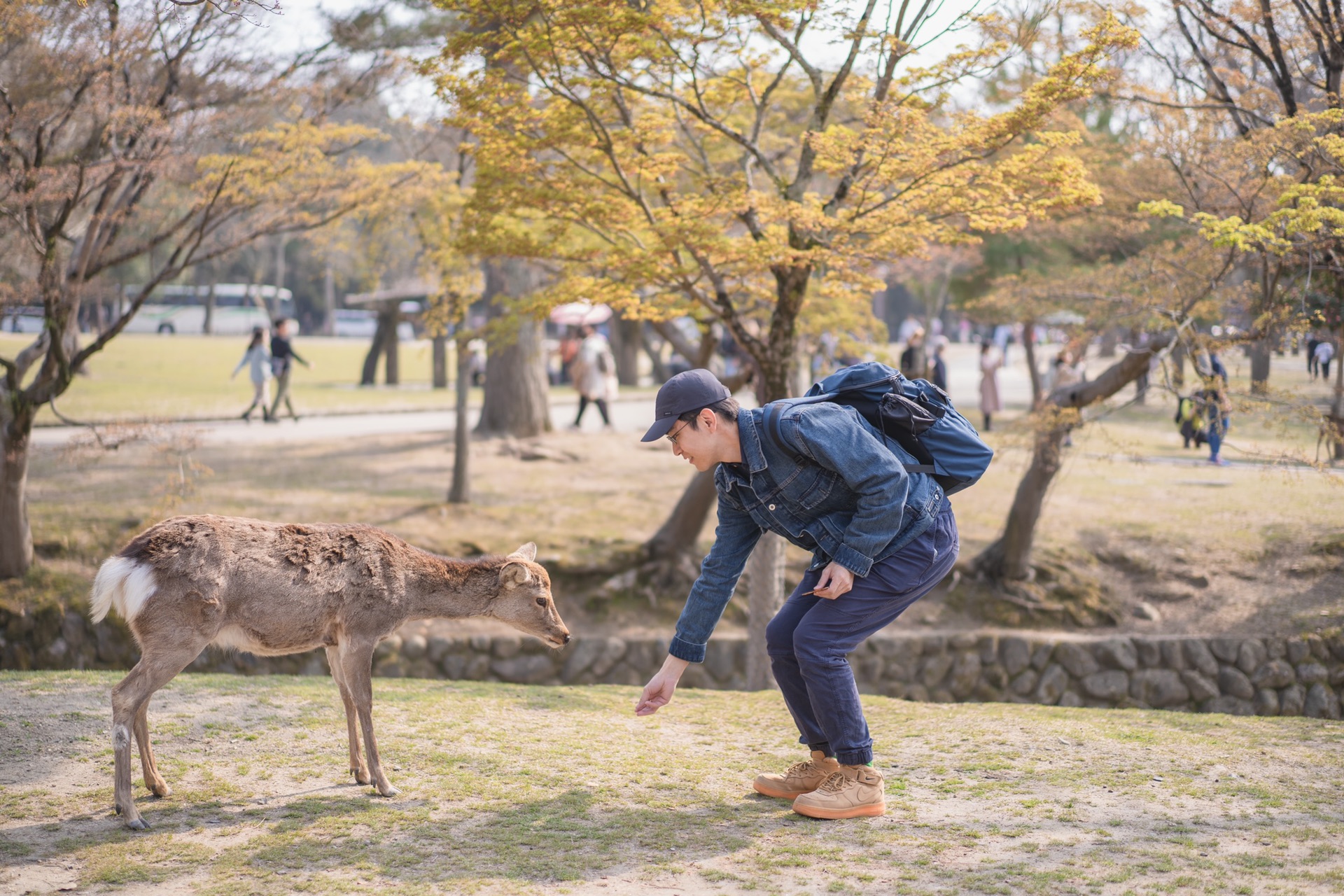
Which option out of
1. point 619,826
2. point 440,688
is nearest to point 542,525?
point 440,688

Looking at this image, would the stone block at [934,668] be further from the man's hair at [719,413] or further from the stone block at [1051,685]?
the man's hair at [719,413]

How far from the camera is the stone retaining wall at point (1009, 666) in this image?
11.1 m

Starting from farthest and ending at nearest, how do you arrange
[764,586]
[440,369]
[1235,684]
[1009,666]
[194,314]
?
1. [194,314]
2. [440,369]
3. [1009,666]
4. [1235,684]
5. [764,586]

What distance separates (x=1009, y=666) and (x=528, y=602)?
26.1ft

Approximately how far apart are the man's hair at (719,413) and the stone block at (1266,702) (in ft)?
29.8

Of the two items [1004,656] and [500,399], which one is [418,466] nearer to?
[500,399]

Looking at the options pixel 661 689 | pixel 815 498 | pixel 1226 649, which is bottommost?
pixel 1226 649

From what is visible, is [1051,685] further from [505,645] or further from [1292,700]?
[505,645]

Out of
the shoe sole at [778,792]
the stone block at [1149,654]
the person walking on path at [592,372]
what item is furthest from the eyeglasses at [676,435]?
the person walking on path at [592,372]

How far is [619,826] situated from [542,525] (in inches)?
371

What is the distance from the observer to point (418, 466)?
1623 centimetres

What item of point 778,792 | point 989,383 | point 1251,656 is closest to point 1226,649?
point 1251,656

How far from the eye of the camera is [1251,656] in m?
11.3

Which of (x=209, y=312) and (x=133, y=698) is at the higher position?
(x=209, y=312)
